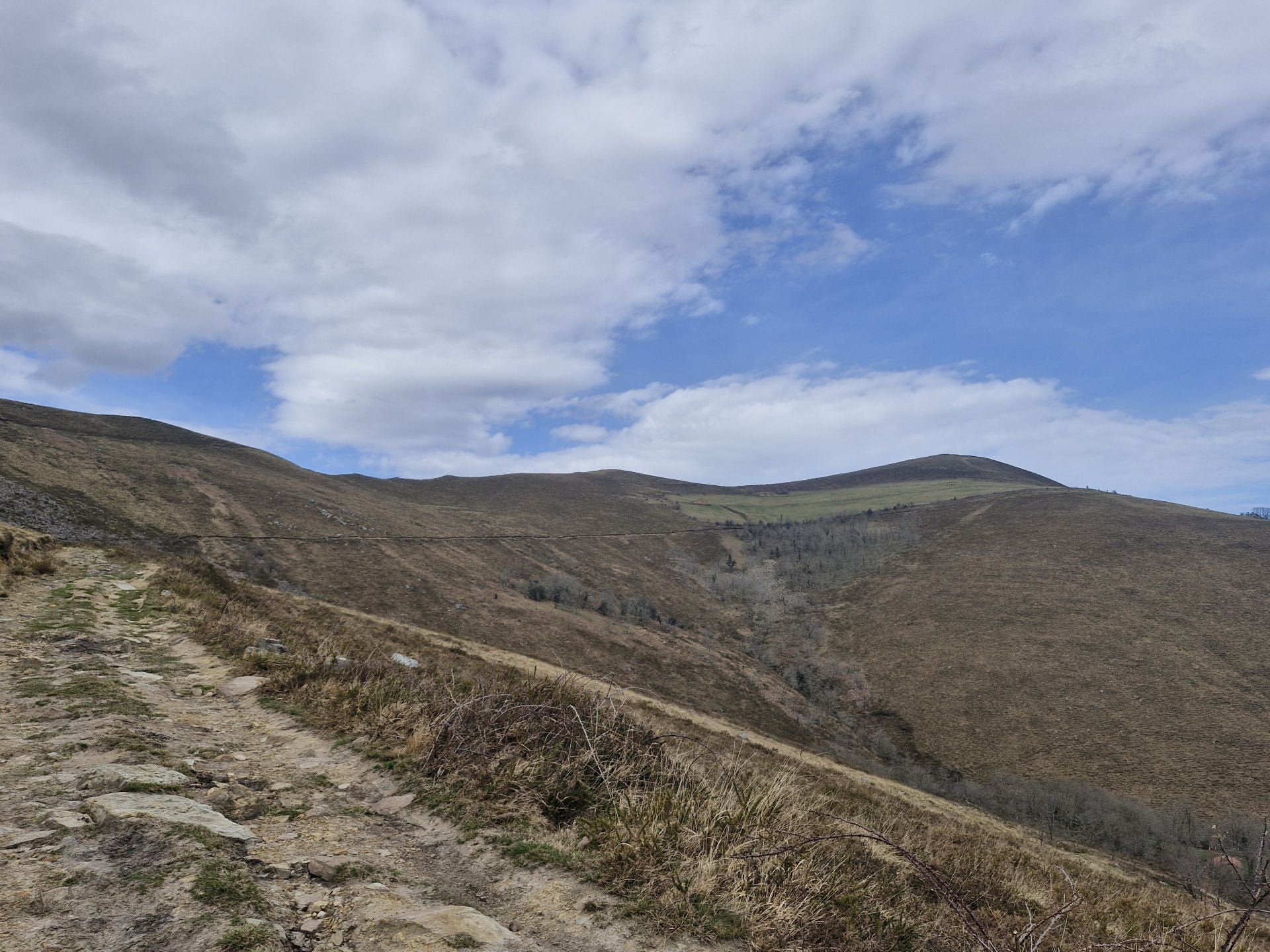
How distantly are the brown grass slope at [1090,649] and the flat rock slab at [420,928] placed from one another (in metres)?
47.4

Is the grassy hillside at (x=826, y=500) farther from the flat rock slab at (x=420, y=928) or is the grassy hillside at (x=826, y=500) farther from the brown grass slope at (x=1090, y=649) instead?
the flat rock slab at (x=420, y=928)

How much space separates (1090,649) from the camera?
169 ft

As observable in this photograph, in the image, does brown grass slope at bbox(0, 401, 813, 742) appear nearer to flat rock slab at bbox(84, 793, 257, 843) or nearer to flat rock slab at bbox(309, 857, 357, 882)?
flat rock slab at bbox(84, 793, 257, 843)

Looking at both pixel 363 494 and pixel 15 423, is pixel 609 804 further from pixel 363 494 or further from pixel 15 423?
pixel 363 494

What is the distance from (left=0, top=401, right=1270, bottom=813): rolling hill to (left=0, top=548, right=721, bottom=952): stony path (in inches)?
715

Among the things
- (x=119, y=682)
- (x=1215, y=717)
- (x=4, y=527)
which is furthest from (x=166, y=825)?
(x=1215, y=717)

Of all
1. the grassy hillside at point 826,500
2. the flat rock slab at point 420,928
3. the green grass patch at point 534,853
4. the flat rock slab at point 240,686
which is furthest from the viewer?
the grassy hillside at point 826,500

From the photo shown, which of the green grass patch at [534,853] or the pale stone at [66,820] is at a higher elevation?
the pale stone at [66,820]

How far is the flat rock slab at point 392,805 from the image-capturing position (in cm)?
535

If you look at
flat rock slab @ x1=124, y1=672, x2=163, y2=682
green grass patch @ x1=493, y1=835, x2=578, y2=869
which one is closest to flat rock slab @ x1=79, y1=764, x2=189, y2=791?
green grass patch @ x1=493, y1=835, x2=578, y2=869

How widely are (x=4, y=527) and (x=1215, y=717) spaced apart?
2672 inches

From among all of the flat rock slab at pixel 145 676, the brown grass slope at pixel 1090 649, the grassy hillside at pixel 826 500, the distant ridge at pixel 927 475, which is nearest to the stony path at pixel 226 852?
the flat rock slab at pixel 145 676

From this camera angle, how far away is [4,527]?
18.7m

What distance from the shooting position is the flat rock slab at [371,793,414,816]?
5349mm
